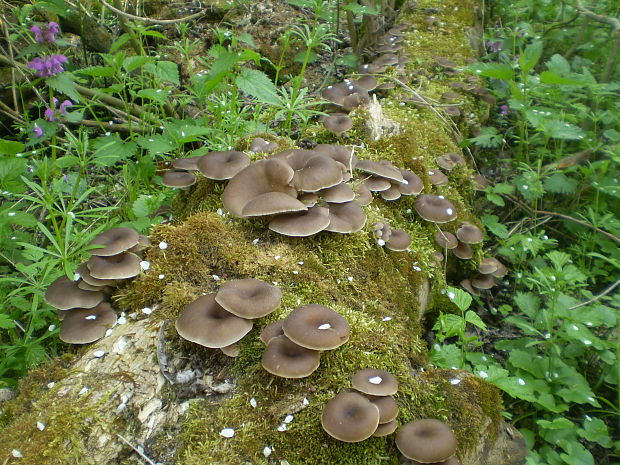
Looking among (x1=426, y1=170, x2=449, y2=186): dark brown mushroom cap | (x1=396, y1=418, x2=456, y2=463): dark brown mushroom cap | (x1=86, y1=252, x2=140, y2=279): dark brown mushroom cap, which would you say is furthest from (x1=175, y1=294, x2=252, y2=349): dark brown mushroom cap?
(x1=426, y1=170, x2=449, y2=186): dark brown mushroom cap

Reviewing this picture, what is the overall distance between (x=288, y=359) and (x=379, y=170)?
102 inches

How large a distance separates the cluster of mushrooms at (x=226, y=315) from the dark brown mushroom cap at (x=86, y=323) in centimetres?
75

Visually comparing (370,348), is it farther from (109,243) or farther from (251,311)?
(109,243)

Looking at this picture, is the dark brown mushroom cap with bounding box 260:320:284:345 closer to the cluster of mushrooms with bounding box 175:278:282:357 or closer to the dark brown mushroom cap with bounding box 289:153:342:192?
the cluster of mushrooms with bounding box 175:278:282:357

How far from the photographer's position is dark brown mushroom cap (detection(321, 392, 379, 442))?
2.47 metres

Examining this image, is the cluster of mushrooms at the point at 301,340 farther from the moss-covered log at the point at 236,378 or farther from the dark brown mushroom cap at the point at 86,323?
the dark brown mushroom cap at the point at 86,323

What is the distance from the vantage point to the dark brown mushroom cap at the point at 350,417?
2.47 meters

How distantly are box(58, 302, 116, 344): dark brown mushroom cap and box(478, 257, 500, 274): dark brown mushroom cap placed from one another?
4470mm

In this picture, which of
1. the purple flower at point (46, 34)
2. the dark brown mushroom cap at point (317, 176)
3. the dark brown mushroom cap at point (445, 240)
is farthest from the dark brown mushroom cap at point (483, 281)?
the purple flower at point (46, 34)

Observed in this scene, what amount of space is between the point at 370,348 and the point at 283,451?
0.96 meters

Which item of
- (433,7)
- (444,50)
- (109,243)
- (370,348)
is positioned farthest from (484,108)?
(109,243)

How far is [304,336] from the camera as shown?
2.71m

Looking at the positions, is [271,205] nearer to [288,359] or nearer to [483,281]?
[288,359]

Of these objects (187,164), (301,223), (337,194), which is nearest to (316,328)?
(301,223)
